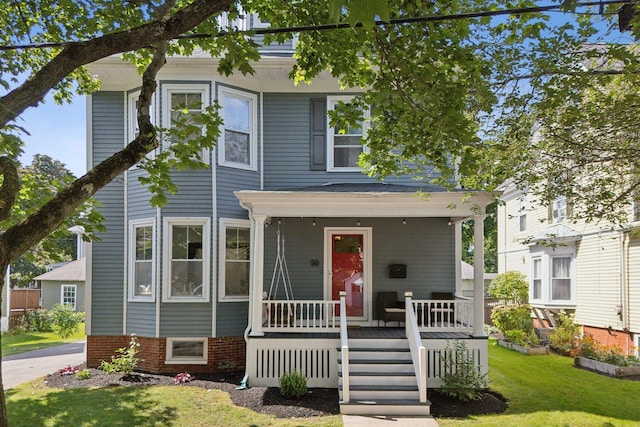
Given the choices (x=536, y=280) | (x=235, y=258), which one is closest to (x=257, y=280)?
(x=235, y=258)

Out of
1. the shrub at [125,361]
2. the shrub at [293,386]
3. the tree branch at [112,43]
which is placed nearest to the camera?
the tree branch at [112,43]

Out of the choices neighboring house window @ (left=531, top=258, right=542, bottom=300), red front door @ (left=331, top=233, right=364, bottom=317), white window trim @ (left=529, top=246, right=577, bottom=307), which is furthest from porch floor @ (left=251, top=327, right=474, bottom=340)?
neighboring house window @ (left=531, top=258, right=542, bottom=300)

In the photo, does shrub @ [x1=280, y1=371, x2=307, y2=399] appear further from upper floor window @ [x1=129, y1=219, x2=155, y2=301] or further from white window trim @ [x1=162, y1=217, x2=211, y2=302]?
upper floor window @ [x1=129, y1=219, x2=155, y2=301]

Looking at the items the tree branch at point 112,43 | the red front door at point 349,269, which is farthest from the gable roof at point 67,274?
the tree branch at point 112,43

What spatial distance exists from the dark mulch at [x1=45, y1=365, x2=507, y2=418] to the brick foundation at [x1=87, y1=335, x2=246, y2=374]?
29cm

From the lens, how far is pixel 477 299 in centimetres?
948

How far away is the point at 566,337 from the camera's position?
13.4 metres

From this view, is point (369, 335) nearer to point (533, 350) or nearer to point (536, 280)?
point (533, 350)

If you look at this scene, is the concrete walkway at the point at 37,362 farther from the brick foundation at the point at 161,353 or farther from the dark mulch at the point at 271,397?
the brick foundation at the point at 161,353

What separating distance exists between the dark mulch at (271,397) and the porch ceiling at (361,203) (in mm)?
3474

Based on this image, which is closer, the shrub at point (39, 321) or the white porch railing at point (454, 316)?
the white porch railing at point (454, 316)

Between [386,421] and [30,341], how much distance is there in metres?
15.2

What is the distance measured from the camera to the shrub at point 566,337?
1313cm

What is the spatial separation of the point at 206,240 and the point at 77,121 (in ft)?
15.6
